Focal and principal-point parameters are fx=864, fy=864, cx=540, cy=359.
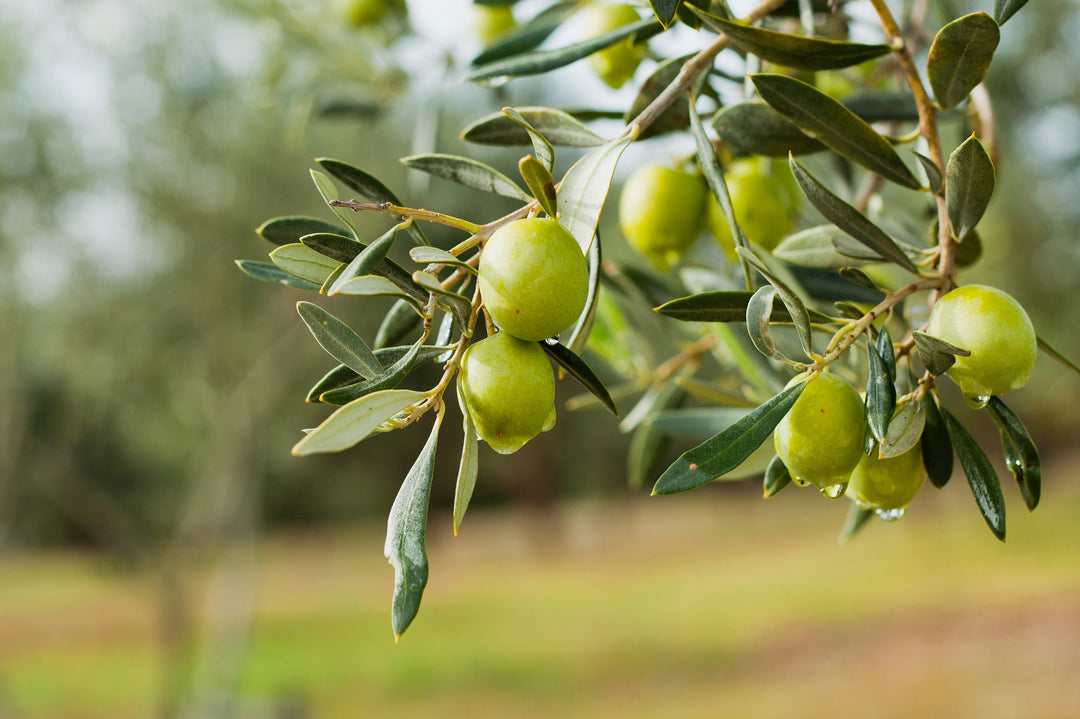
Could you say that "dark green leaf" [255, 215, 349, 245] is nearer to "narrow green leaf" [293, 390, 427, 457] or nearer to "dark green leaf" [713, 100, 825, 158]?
"narrow green leaf" [293, 390, 427, 457]

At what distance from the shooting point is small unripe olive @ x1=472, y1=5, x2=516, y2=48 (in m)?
1.26

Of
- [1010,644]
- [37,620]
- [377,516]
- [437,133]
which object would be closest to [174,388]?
[437,133]

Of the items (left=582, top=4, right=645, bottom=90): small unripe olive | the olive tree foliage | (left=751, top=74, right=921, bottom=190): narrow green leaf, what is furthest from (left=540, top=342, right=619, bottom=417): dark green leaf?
(left=582, top=4, right=645, bottom=90): small unripe olive

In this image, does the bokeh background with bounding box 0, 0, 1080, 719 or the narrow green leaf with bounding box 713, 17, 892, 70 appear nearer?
the narrow green leaf with bounding box 713, 17, 892, 70

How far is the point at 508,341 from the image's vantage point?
0.50m

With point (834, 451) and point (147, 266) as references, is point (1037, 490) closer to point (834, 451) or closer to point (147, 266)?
point (834, 451)

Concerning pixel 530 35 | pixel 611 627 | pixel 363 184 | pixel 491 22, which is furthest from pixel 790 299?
pixel 611 627

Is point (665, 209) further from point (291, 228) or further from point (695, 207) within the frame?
point (291, 228)

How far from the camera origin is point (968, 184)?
557 mm

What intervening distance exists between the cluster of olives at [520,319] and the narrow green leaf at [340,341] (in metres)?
0.06

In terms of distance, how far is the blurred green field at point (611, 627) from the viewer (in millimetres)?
8461

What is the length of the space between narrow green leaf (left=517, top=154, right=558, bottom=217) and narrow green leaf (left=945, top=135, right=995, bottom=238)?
0.25 m

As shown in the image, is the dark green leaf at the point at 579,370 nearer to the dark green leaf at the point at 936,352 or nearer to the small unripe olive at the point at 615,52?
the dark green leaf at the point at 936,352

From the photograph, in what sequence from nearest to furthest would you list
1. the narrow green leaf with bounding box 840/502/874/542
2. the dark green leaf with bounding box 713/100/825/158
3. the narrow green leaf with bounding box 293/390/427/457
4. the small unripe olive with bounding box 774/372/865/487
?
the narrow green leaf with bounding box 293/390/427/457
the small unripe olive with bounding box 774/372/865/487
the dark green leaf with bounding box 713/100/825/158
the narrow green leaf with bounding box 840/502/874/542
